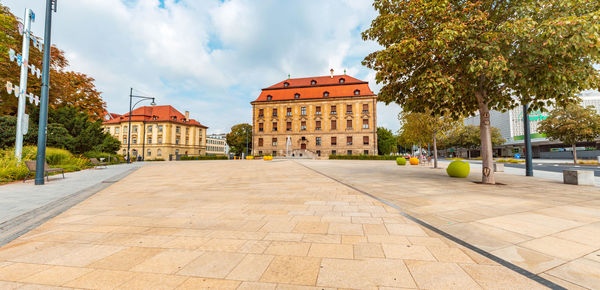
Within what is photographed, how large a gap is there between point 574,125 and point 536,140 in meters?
46.0

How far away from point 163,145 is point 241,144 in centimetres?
1972

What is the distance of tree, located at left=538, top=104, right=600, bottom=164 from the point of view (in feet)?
74.9

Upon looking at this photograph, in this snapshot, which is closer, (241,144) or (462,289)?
(462,289)

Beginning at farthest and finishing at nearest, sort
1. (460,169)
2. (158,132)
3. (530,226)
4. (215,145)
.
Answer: (215,145)
(158,132)
(460,169)
(530,226)

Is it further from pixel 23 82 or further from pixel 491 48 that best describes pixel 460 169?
pixel 23 82

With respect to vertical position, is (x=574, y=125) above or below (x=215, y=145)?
below

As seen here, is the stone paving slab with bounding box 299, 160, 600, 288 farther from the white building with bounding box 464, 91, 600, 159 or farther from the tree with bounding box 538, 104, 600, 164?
the white building with bounding box 464, 91, 600, 159

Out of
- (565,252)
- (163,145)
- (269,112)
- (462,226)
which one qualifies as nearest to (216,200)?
(462,226)

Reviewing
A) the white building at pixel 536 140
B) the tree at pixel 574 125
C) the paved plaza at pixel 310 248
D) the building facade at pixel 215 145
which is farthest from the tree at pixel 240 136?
the paved plaza at pixel 310 248

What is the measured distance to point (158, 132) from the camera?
196 ft

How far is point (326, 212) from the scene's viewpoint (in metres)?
4.66

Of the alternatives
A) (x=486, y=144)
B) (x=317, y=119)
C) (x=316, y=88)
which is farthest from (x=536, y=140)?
(x=486, y=144)

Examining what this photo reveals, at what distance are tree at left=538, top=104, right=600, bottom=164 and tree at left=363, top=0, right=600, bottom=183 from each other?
2303cm

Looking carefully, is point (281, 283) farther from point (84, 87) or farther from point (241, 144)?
point (241, 144)
